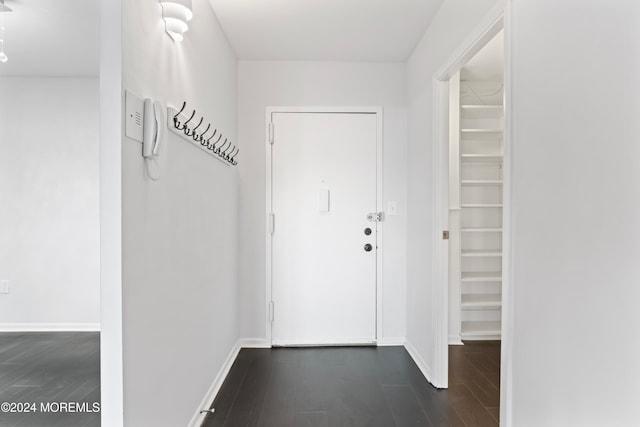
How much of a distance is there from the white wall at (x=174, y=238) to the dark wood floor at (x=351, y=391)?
0.89 ft

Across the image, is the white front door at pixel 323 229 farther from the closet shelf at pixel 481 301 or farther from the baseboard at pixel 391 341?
the closet shelf at pixel 481 301

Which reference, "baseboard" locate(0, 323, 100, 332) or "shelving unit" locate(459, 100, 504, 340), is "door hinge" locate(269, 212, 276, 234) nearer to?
"shelving unit" locate(459, 100, 504, 340)

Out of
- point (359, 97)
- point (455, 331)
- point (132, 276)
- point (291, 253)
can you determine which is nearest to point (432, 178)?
point (359, 97)

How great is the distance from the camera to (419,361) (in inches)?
106

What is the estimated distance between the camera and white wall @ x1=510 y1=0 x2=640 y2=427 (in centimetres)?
92

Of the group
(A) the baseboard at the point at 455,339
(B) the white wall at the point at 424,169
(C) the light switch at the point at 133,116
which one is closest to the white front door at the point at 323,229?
(B) the white wall at the point at 424,169

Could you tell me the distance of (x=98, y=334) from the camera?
1142 millimetres

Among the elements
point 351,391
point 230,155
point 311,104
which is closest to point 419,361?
point 351,391

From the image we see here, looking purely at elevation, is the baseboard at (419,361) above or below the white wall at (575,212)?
below

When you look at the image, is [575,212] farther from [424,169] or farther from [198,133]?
[198,133]

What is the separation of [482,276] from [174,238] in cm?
279

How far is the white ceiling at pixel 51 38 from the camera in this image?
0.97 m

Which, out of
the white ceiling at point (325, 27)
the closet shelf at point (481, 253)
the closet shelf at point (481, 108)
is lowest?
the closet shelf at point (481, 253)

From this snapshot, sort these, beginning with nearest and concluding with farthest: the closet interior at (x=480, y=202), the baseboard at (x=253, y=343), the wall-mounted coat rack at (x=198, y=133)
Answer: the wall-mounted coat rack at (x=198, y=133) → the baseboard at (x=253, y=343) → the closet interior at (x=480, y=202)
